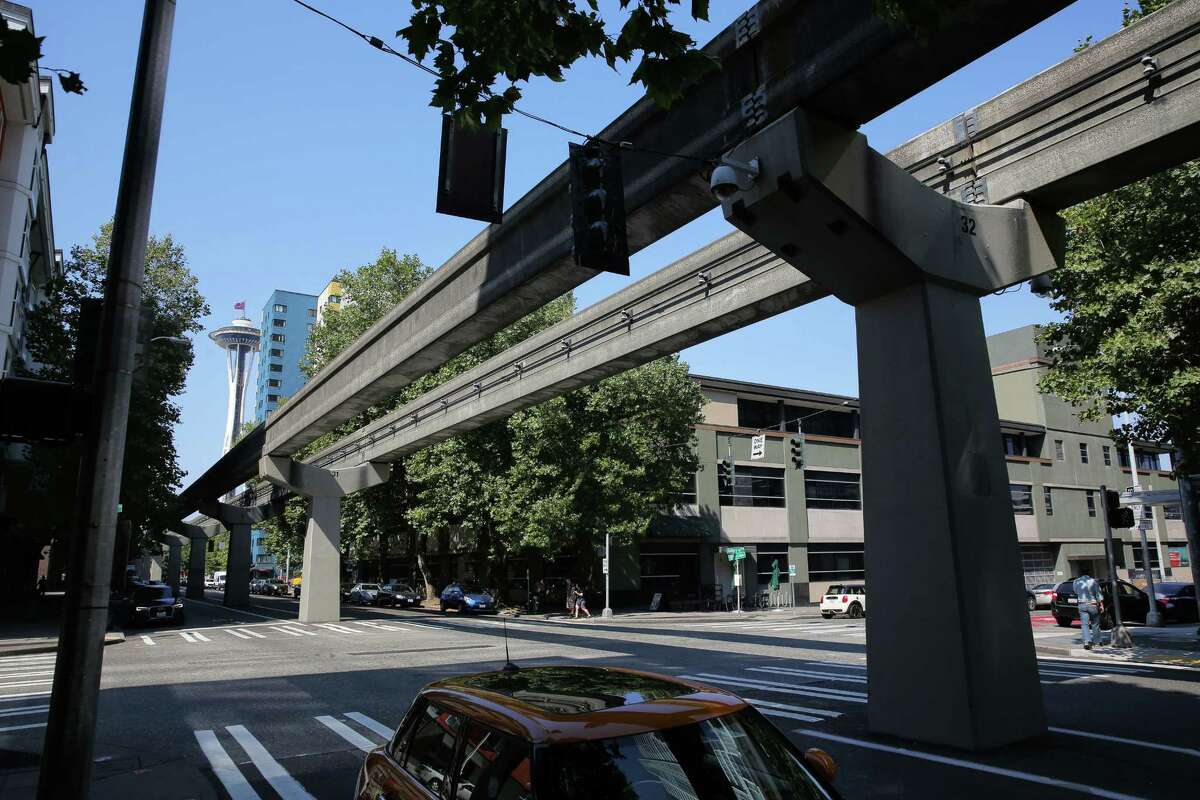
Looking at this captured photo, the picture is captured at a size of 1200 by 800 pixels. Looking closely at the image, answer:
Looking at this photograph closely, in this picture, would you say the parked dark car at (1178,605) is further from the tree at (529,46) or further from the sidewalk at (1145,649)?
the tree at (529,46)

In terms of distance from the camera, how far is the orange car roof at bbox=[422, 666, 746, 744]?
11.2ft

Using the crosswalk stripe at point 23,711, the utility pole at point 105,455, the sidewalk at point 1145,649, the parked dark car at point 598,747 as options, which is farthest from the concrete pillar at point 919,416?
the crosswalk stripe at point 23,711

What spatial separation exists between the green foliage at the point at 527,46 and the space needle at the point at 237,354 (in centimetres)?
14304

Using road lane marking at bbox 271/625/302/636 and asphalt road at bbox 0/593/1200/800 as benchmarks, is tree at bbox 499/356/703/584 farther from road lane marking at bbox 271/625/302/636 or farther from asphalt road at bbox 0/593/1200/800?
asphalt road at bbox 0/593/1200/800

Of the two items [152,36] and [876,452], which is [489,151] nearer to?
[152,36]

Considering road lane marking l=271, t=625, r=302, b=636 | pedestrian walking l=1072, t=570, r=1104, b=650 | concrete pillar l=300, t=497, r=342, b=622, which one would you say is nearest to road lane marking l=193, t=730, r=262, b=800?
pedestrian walking l=1072, t=570, r=1104, b=650

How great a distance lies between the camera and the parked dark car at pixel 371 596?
161 ft

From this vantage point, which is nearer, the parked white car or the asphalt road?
the asphalt road

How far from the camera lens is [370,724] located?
10.1 metres

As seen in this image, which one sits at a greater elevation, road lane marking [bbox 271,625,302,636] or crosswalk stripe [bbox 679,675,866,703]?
crosswalk stripe [bbox 679,675,866,703]

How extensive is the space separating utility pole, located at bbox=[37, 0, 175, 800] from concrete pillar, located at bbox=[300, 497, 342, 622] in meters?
30.5

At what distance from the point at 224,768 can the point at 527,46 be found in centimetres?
772

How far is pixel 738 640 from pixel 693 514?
22.5m

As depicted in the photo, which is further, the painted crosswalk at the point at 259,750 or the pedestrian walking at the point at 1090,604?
the pedestrian walking at the point at 1090,604
